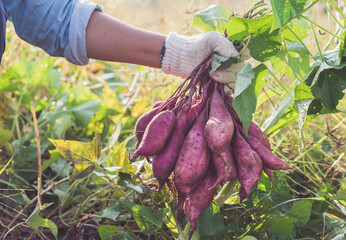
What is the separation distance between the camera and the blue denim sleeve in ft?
3.59

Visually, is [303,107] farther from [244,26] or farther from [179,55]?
[179,55]

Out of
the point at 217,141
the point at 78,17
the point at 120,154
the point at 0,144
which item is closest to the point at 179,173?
the point at 217,141

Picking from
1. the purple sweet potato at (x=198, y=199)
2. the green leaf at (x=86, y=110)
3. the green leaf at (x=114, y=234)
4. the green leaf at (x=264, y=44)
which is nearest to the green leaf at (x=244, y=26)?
the green leaf at (x=264, y=44)

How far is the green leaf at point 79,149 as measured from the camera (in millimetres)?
985

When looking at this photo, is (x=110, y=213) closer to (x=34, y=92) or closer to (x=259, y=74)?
(x=259, y=74)

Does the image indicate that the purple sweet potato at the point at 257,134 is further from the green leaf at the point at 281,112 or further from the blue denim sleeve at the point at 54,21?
the blue denim sleeve at the point at 54,21

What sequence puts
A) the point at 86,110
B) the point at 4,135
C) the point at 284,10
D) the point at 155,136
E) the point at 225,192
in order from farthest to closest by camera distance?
the point at 86,110, the point at 4,135, the point at 225,192, the point at 155,136, the point at 284,10

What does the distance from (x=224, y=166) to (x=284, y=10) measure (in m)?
0.33

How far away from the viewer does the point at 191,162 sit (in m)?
0.81

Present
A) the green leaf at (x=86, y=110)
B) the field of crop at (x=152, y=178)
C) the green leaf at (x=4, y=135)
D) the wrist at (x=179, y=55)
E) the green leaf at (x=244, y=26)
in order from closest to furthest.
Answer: the green leaf at (x=244, y=26) < the field of crop at (x=152, y=178) < the wrist at (x=179, y=55) < the green leaf at (x=4, y=135) < the green leaf at (x=86, y=110)

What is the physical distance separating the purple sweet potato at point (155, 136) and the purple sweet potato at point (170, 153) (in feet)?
0.04

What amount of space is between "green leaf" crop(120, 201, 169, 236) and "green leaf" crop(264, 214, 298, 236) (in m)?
0.26

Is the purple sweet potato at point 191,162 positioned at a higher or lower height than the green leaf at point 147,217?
higher

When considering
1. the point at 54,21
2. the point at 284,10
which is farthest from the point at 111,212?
the point at 284,10
